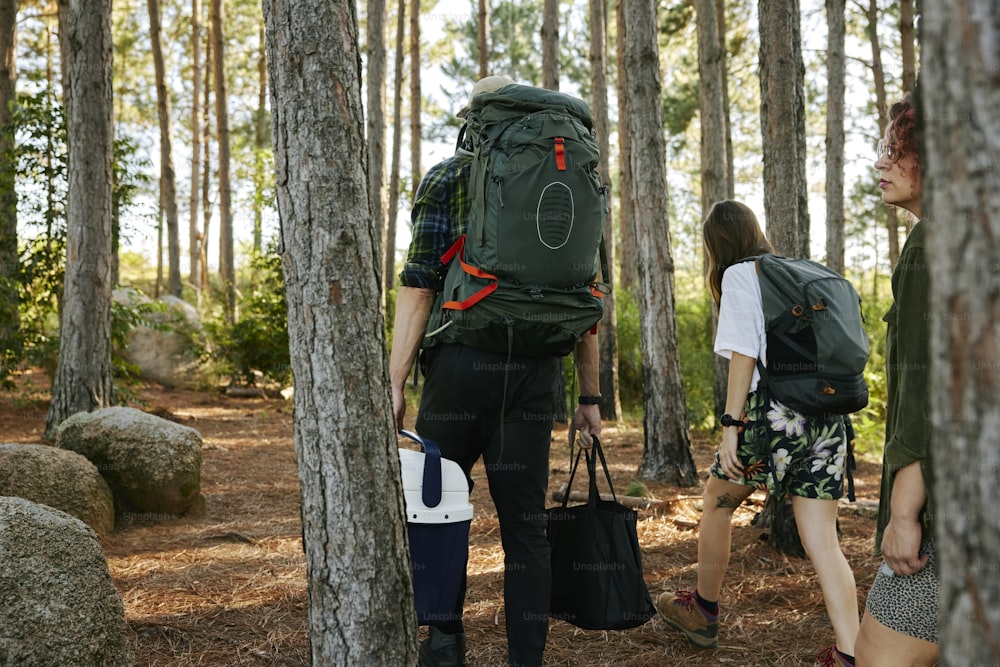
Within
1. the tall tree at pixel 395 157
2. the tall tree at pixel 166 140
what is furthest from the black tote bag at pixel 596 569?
the tall tree at pixel 166 140

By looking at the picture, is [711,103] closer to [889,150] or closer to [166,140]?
[889,150]

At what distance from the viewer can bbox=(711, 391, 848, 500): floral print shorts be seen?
10.5ft

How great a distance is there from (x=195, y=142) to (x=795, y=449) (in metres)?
22.0

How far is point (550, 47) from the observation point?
1128cm

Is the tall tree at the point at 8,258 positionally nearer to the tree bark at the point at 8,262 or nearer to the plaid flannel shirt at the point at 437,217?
the tree bark at the point at 8,262

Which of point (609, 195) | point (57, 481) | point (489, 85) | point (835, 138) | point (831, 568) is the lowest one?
point (831, 568)

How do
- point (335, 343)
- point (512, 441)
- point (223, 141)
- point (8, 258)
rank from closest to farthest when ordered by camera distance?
point (335, 343), point (512, 441), point (8, 258), point (223, 141)

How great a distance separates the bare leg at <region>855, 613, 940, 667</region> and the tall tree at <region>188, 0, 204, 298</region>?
20.0 meters

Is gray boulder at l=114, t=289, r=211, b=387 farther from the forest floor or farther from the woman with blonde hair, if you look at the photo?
the woman with blonde hair

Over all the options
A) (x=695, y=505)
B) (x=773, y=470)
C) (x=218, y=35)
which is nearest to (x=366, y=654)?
(x=773, y=470)

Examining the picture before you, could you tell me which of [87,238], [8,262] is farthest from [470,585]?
[8,262]

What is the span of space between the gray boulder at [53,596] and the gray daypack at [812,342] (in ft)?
8.47

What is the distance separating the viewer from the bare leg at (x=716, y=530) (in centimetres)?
343

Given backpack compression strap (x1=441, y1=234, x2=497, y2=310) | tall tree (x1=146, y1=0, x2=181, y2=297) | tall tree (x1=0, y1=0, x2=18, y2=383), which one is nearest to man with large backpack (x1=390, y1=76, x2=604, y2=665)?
backpack compression strap (x1=441, y1=234, x2=497, y2=310)
